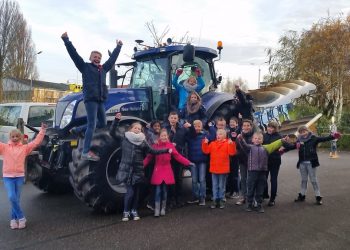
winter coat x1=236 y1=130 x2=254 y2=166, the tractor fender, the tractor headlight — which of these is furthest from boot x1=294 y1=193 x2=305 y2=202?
the tractor headlight

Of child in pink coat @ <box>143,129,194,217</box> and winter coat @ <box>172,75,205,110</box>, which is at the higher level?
winter coat @ <box>172,75,205,110</box>

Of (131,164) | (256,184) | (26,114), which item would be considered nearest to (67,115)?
(131,164)

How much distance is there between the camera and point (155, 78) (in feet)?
25.3

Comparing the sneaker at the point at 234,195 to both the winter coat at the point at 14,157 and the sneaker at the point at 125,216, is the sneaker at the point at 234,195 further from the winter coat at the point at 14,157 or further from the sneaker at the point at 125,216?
the winter coat at the point at 14,157

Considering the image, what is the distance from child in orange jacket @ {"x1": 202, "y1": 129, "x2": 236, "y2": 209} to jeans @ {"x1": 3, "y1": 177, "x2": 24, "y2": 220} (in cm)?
290

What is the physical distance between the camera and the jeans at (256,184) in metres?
6.42

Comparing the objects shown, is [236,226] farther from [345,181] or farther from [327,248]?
[345,181]

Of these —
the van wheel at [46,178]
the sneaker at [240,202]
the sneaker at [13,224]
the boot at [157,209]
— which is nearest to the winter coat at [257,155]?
the sneaker at [240,202]

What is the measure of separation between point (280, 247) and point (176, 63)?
403 cm

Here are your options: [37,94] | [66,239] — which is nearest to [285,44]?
[37,94]

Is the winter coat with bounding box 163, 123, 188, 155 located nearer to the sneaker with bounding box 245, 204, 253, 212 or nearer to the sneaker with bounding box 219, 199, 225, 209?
the sneaker with bounding box 219, 199, 225, 209

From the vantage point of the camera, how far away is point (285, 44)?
1104 inches

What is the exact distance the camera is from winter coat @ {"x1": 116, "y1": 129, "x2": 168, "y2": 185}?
578 cm

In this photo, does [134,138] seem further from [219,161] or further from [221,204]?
[221,204]
